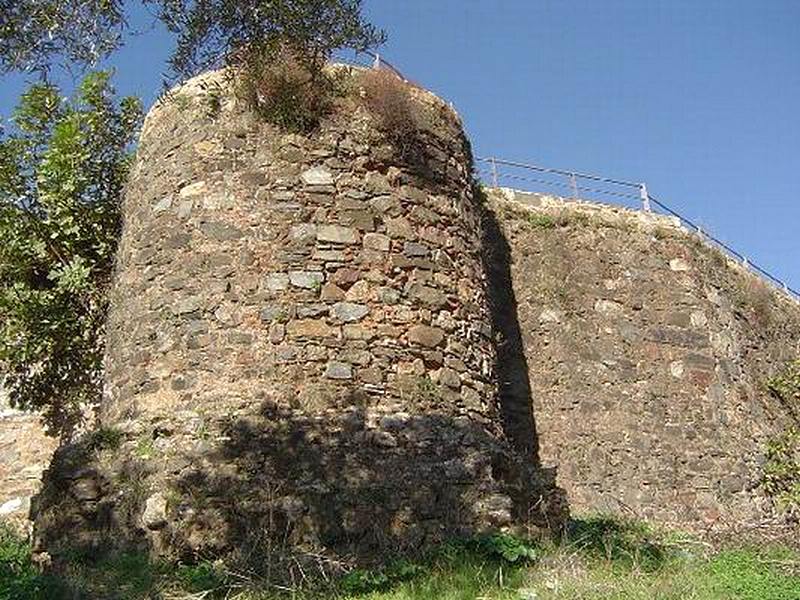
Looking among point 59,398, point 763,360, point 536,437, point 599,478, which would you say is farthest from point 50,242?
point 763,360

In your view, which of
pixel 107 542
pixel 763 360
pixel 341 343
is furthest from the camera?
pixel 763 360

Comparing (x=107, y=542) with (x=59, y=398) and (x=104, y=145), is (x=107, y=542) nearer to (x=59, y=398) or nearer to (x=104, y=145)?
(x=59, y=398)

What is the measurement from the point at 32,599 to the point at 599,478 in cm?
797

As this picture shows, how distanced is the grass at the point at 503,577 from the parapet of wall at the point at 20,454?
4842mm

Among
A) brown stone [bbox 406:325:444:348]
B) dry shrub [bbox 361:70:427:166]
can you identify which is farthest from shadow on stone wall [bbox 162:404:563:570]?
dry shrub [bbox 361:70:427:166]

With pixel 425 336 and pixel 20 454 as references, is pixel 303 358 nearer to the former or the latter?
pixel 425 336

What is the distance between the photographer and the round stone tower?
25.0 feet

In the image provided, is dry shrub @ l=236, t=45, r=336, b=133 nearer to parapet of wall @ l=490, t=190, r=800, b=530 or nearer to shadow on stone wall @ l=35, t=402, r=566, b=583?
shadow on stone wall @ l=35, t=402, r=566, b=583

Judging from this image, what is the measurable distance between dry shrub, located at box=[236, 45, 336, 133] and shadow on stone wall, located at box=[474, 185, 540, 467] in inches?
115

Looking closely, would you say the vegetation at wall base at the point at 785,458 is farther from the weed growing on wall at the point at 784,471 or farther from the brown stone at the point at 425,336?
the brown stone at the point at 425,336

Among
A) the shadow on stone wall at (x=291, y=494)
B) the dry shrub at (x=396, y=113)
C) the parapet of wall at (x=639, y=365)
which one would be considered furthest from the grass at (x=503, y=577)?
the parapet of wall at (x=639, y=365)

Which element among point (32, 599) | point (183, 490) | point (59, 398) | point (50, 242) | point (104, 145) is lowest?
point (32, 599)

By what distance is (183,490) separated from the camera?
7559 millimetres

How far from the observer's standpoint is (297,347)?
8328mm
